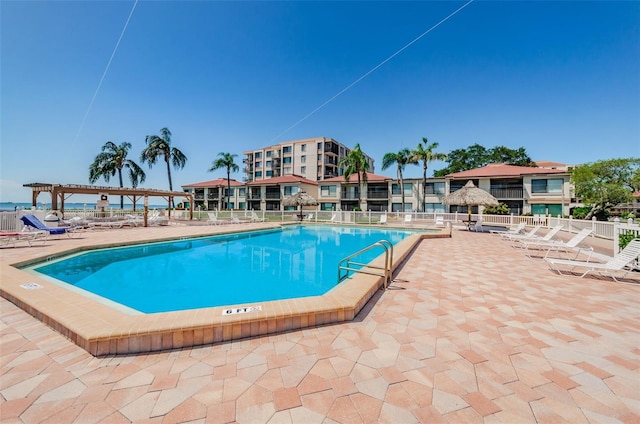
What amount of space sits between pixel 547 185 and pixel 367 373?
109 ft

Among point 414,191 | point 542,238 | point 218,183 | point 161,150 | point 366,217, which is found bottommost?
point 542,238

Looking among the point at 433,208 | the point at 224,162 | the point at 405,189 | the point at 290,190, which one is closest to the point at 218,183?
the point at 224,162

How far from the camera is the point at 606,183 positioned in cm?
Result: 2194

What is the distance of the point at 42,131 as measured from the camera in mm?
12250

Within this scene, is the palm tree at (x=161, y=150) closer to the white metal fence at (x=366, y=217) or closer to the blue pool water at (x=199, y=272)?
the white metal fence at (x=366, y=217)

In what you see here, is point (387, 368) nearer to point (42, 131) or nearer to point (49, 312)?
point (49, 312)

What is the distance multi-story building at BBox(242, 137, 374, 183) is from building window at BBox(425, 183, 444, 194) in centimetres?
1957

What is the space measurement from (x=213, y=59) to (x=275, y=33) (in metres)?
3.74

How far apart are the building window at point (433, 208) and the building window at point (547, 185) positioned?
887 cm

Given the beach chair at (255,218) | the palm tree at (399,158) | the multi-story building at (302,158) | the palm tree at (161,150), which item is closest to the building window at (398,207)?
the palm tree at (399,158)

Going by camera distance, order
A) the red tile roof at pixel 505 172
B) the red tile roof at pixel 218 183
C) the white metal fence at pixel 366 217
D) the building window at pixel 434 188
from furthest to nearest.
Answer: the red tile roof at pixel 218 183 → the building window at pixel 434 188 → the red tile roof at pixel 505 172 → the white metal fence at pixel 366 217

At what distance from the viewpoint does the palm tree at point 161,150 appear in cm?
3216

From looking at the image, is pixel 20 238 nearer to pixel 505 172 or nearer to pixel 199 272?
pixel 199 272

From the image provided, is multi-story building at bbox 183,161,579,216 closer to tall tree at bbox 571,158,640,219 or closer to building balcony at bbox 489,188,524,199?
building balcony at bbox 489,188,524,199
